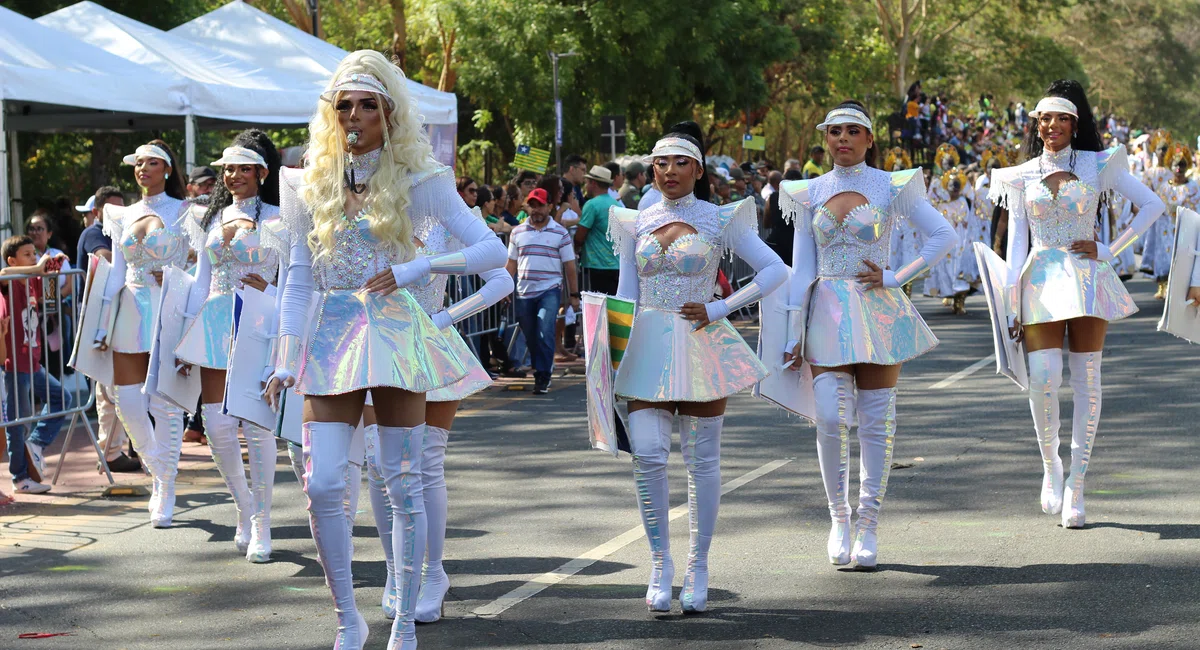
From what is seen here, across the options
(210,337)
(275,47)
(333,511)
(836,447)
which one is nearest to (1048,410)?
(836,447)

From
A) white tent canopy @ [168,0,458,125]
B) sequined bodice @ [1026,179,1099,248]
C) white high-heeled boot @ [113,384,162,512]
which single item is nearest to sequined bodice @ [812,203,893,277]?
sequined bodice @ [1026,179,1099,248]

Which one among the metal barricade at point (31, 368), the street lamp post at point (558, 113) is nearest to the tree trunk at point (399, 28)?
the street lamp post at point (558, 113)

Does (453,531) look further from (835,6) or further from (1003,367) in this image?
(835,6)

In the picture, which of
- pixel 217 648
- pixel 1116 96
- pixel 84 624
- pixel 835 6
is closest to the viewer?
pixel 217 648

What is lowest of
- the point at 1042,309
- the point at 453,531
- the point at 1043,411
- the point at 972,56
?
the point at 453,531

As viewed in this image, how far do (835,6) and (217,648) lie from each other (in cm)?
4536

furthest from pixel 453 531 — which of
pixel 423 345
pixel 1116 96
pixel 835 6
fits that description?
pixel 1116 96

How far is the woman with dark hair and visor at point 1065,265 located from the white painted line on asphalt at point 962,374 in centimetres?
557

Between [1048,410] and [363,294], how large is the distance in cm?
408

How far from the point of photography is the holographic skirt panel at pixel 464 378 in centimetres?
574

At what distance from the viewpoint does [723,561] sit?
24.2 ft

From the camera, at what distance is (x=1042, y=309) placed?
7906mm

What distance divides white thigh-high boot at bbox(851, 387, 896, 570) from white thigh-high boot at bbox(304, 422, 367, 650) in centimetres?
260

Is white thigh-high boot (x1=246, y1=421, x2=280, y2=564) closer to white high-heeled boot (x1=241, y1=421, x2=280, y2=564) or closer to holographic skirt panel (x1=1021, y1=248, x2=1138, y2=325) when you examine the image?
white high-heeled boot (x1=241, y1=421, x2=280, y2=564)
